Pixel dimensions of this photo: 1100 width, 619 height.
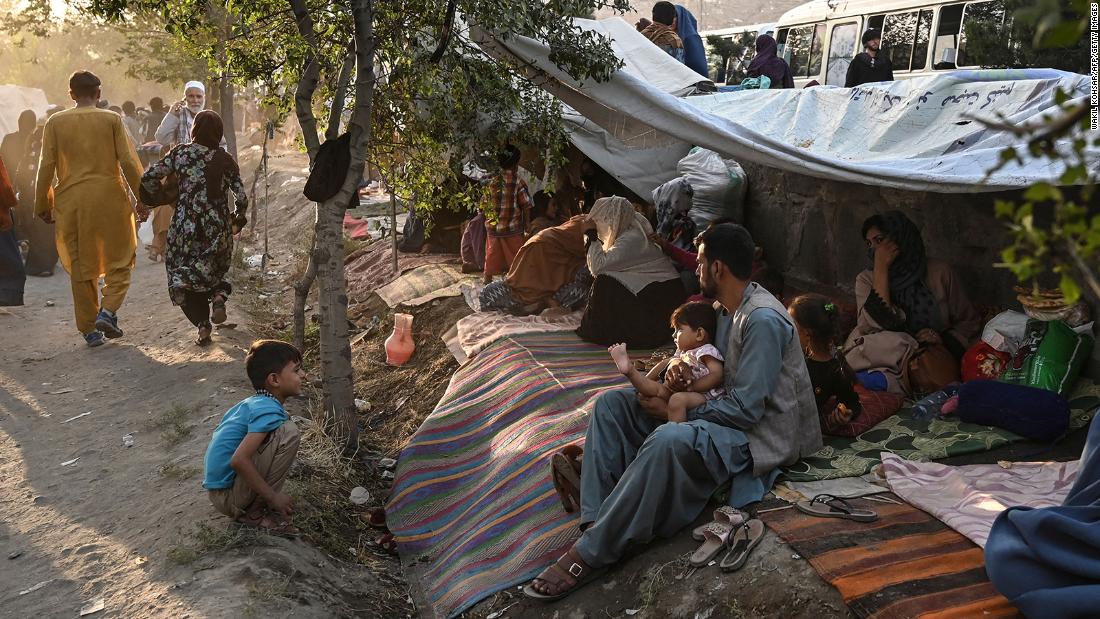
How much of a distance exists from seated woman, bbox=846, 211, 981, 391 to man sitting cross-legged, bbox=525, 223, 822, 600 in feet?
4.96

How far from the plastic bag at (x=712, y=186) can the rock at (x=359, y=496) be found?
320 cm

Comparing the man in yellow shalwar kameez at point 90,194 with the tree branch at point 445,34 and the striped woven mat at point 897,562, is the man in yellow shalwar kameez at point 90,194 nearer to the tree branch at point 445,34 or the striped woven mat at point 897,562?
the tree branch at point 445,34

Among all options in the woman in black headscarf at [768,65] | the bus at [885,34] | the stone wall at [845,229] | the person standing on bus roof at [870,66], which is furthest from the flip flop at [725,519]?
the bus at [885,34]

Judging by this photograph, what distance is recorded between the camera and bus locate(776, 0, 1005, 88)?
10633mm

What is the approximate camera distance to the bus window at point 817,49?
1270 cm

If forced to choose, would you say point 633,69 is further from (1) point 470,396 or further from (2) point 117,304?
(2) point 117,304

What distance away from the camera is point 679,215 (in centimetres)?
692

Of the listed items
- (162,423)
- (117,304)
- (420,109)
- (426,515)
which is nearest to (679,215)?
(420,109)

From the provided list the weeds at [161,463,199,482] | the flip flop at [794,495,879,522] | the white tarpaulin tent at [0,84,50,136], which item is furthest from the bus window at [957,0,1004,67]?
the white tarpaulin tent at [0,84,50,136]

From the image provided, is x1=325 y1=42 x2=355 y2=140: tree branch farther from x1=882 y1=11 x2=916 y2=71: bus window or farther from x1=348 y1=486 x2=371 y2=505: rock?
x1=882 y1=11 x2=916 y2=71: bus window

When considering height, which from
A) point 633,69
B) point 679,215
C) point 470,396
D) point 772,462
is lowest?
point 470,396

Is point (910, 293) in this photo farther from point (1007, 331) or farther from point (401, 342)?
point (401, 342)

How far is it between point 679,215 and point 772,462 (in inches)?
134

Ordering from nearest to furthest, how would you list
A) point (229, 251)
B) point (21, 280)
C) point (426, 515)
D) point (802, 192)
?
point (426, 515)
point (802, 192)
point (229, 251)
point (21, 280)
